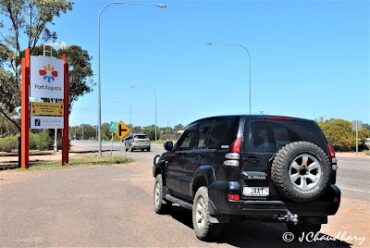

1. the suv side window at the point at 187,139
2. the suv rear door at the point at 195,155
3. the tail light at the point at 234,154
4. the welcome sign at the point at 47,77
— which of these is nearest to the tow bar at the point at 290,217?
the tail light at the point at 234,154

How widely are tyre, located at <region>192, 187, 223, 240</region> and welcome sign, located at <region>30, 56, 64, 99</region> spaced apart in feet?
64.8

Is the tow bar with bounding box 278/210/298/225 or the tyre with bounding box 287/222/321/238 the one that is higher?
the tow bar with bounding box 278/210/298/225

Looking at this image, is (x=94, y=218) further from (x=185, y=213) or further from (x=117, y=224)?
(x=185, y=213)

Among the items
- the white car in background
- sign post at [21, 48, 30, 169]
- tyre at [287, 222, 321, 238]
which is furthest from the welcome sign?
the white car in background

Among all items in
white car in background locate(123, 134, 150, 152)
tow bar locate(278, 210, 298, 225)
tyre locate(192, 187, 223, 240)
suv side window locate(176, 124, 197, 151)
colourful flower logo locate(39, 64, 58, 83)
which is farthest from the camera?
white car in background locate(123, 134, 150, 152)

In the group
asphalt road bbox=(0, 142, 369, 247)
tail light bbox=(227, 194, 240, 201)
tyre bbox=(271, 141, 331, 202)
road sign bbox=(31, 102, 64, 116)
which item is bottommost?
asphalt road bbox=(0, 142, 369, 247)

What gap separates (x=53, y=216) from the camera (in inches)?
402

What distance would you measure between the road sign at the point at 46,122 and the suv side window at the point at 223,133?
64.9 feet

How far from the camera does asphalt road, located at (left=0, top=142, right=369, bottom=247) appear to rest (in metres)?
7.85

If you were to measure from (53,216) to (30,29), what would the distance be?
115 ft

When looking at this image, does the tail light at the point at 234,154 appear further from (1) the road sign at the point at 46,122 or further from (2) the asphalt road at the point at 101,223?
(1) the road sign at the point at 46,122

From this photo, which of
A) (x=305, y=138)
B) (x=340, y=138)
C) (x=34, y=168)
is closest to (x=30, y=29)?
(x=34, y=168)

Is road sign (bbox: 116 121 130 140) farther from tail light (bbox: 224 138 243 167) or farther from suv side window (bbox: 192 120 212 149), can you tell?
tail light (bbox: 224 138 243 167)

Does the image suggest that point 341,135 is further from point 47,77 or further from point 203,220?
point 203,220
